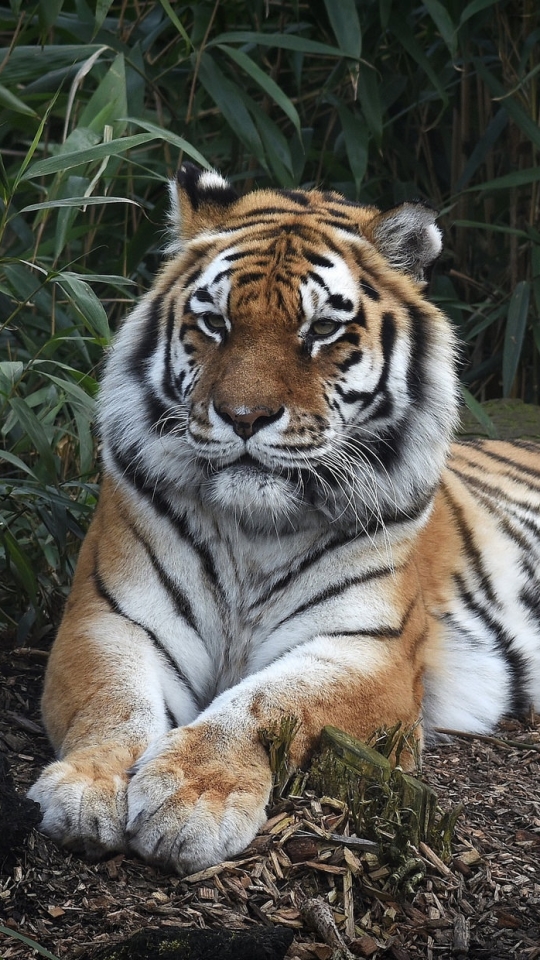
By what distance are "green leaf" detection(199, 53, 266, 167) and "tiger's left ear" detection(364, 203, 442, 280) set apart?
148cm

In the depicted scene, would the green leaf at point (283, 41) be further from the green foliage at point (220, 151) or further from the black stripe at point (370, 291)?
the black stripe at point (370, 291)

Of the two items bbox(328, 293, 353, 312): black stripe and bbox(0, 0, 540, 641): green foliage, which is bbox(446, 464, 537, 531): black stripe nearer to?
bbox(0, 0, 540, 641): green foliage

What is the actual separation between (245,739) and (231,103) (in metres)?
2.67

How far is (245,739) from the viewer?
89.9 inches

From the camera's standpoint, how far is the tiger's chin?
2.49m

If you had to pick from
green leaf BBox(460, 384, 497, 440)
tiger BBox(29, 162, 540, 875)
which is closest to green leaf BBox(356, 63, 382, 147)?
green leaf BBox(460, 384, 497, 440)

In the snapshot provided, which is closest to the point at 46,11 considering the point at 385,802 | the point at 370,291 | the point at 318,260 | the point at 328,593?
the point at 318,260

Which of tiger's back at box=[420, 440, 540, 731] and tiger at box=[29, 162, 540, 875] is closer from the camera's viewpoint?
tiger at box=[29, 162, 540, 875]

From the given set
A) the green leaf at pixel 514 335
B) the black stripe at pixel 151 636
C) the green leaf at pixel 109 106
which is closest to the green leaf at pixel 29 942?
the black stripe at pixel 151 636

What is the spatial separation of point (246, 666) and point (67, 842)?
0.73 m

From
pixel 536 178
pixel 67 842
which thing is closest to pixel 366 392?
pixel 67 842

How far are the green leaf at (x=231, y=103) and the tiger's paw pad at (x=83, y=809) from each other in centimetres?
264

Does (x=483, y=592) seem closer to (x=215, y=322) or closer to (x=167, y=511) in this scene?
(x=167, y=511)

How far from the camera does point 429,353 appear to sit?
110 inches
